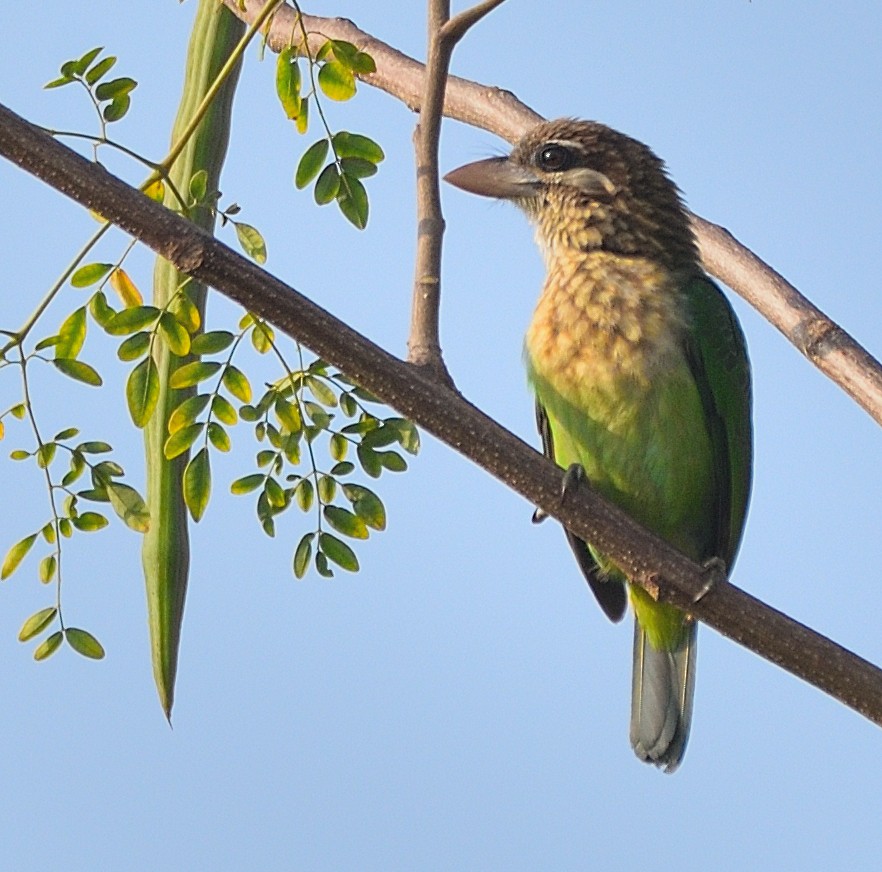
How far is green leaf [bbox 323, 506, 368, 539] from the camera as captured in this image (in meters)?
2.38

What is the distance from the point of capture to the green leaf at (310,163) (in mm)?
2270

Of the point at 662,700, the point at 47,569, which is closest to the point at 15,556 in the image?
the point at 47,569

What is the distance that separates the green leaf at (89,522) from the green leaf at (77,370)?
10.8 inches

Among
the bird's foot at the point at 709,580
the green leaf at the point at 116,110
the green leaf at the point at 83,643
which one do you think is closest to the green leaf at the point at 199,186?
the green leaf at the point at 116,110

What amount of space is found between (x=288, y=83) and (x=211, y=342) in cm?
47

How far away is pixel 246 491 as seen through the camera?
2.37 metres

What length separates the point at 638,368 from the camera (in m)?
2.86

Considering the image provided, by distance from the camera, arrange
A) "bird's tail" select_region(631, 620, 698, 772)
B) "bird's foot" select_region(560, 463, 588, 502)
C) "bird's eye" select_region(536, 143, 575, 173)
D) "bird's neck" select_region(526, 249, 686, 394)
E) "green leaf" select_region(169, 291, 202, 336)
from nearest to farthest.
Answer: "bird's foot" select_region(560, 463, 588, 502)
"green leaf" select_region(169, 291, 202, 336)
"bird's neck" select_region(526, 249, 686, 394)
"bird's tail" select_region(631, 620, 698, 772)
"bird's eye" select_region(536, 143, 575, 173)

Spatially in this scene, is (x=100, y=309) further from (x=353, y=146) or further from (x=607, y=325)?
(x=607, y=325)

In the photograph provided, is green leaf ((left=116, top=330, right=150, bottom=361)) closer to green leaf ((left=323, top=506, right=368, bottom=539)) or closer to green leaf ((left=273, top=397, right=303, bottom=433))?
green leaf ((left=273, top=397, right=303, bottom=433))

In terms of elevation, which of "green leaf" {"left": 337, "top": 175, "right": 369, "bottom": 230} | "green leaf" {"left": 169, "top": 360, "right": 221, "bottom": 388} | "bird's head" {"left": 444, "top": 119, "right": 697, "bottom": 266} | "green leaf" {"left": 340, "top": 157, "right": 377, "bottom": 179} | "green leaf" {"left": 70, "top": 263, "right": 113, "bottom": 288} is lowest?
"green leaf" {"left": 169, "top": 360, "right": 221, "bottom": 388}

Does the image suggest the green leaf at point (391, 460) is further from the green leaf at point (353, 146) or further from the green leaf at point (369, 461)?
the green leaf at point (353, 146)

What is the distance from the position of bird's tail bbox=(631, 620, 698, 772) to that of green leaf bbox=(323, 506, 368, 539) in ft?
3.65

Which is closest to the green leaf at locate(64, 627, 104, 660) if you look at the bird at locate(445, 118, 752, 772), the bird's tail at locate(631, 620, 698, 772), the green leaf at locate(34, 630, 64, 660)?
the green leaf at locate(34, 630, 64, 660)
